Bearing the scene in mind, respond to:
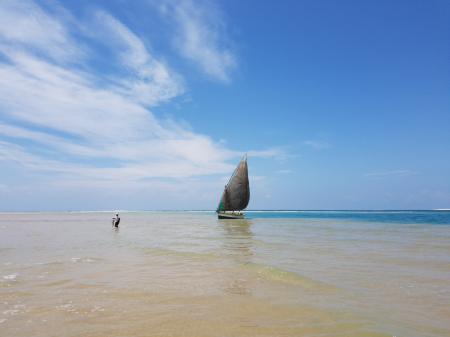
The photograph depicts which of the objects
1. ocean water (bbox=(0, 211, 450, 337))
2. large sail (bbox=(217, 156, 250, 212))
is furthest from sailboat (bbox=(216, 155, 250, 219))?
ocean water (bbox=(0, 211, 450, 337))

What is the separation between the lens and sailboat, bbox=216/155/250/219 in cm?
6119

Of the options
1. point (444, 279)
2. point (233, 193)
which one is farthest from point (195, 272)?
point (233, 193)

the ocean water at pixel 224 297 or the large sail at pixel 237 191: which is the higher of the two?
the large sail at pixel 237 191

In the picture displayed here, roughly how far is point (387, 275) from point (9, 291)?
36.5 ft

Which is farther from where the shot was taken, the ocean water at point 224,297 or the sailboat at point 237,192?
the sailboat at point 237,192

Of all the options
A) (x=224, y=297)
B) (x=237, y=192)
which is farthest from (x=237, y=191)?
(x=224, y=297)

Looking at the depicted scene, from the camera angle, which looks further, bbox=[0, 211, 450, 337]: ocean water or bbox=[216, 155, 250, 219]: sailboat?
bbox=[216, 155, 250, 219]: sailboat

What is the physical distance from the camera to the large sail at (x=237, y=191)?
6122 centimetres

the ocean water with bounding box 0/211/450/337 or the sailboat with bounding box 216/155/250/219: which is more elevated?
the sailboat with bounding box 216/155/250/219

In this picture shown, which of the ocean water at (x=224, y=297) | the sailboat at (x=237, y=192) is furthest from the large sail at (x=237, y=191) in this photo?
the ocean water at (x=224, y=297)

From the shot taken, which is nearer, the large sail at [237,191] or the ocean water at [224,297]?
the ocean water at [224,297]

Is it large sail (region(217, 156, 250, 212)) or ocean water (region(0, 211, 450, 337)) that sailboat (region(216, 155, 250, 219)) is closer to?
large sail (region(217, 156, 250, 212))

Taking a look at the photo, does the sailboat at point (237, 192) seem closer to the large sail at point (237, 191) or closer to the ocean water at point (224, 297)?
the large sail at point (237, 191)

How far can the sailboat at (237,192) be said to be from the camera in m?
61.2
